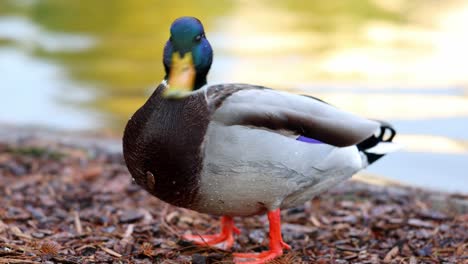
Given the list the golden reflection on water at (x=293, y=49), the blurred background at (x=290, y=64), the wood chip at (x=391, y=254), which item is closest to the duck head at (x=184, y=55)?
the wood chip at (x=391, y=254)

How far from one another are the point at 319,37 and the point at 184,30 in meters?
8.35

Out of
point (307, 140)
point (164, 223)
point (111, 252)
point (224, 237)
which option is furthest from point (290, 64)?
point (111, 252)

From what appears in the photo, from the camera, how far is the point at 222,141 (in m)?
3.09

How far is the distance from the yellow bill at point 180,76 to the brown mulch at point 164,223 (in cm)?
70

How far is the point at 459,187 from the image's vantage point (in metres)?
5.45

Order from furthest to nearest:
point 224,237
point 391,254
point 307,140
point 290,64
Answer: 1. point 290,64
2. point 224,237
3. point 391,254
4. point 307,140

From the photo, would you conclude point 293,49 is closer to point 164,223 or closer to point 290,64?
point 290,64

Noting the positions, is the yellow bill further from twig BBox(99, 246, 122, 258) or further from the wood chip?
the wood chip

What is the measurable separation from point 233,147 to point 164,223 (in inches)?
40.8

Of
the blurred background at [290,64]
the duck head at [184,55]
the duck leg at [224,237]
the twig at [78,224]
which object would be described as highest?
the duck head at [184,55]

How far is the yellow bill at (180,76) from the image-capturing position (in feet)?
10.1

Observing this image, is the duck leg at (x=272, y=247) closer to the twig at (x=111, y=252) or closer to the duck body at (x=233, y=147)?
the duck body at (x=233, y=147)

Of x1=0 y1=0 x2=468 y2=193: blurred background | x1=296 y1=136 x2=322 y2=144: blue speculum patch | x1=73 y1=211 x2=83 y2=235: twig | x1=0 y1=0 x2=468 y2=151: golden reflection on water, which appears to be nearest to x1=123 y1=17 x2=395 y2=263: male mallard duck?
x1=296 y1=136 x2=322 y2=144: blue speculum patch

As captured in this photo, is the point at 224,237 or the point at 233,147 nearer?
the point at 233,147
